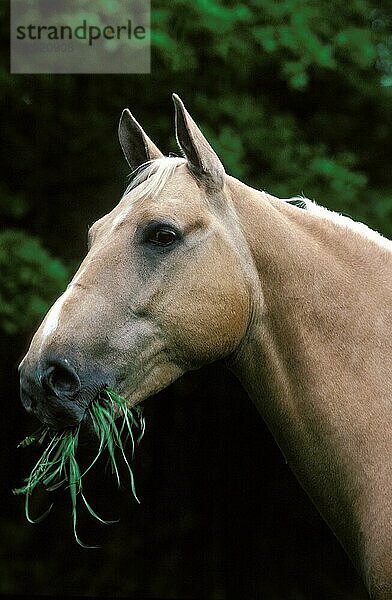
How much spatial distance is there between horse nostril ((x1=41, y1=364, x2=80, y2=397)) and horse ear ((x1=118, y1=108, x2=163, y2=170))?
1.01 meters

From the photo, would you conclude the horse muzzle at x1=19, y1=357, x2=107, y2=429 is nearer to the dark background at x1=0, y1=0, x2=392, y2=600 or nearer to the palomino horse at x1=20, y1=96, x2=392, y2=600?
the palomino horse at x1=20, y1=96, x2=392, y2=600

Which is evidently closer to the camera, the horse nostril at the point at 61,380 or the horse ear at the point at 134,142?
the horse nostril at the point at 61,380

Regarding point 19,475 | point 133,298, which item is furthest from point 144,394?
point 19,475

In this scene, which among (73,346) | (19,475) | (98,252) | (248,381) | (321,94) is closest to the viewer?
(73,346)

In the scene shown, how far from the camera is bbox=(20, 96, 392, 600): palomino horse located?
2.40 metres

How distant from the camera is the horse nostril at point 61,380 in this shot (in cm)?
233

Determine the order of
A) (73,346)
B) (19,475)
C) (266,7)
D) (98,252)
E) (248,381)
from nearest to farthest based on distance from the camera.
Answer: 1. (73,346)
2. (98,252)
3. (248,381)
4. (266,7)
5. (19,475)

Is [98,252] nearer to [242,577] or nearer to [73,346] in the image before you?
[73,346]

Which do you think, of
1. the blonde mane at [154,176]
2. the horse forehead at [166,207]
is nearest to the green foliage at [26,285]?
the blonde mane at [154,176]

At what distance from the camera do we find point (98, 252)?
8.33 feet

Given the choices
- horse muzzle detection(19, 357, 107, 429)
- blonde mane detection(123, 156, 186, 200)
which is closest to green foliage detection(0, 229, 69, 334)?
blonde mane detection(123, 156, 186, 200)

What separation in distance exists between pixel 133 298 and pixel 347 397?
0.78 meters

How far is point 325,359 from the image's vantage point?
2604 millimetres

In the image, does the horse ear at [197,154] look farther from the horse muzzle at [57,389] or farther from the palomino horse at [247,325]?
the horse muzzle at [57,389]
